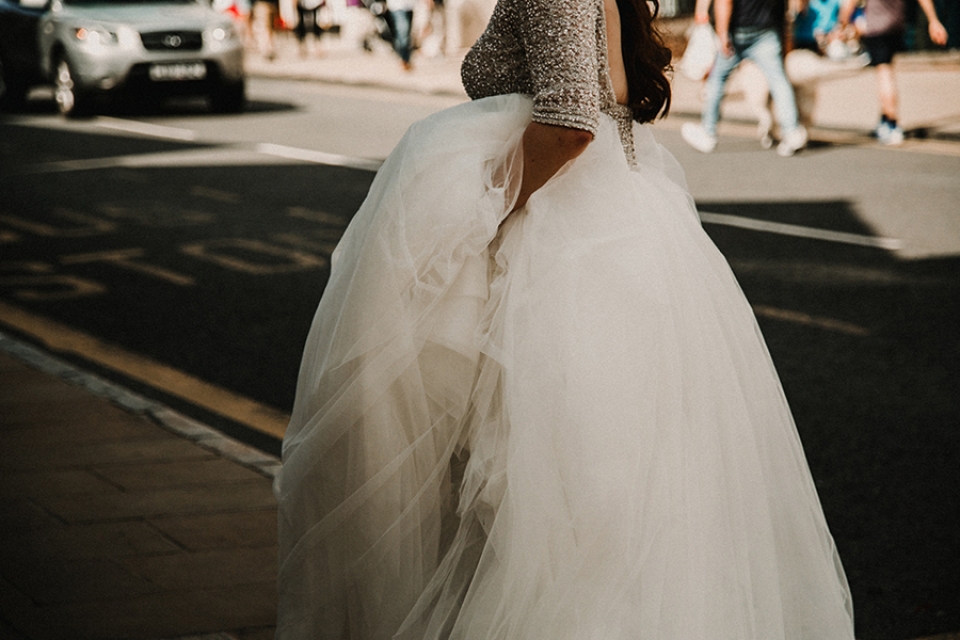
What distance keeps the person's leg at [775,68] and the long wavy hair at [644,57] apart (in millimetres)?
8933

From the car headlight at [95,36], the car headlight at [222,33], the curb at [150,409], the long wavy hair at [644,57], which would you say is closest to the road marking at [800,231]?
the curb at [150,409]

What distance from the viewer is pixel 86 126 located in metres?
14.0

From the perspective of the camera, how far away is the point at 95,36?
558 inches

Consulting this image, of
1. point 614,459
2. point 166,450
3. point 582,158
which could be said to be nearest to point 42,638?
point 166,450

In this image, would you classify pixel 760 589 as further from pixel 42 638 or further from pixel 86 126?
pixel 86 126

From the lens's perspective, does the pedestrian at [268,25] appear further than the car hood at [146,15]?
Yes

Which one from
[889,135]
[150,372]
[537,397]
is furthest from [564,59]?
[889,135]

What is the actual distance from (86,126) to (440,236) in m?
12.8

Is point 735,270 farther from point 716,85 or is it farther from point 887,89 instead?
point 887,89

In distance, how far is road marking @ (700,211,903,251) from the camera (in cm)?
751

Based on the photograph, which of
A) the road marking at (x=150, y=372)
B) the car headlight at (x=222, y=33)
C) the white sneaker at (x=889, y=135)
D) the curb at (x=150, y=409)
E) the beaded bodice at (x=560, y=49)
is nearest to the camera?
the beaded bodice at (x=560, y=49)

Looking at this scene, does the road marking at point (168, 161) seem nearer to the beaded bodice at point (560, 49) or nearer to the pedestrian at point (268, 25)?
the beaded bodice at point (560, 49)

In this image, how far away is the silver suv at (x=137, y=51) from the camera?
1419 cm

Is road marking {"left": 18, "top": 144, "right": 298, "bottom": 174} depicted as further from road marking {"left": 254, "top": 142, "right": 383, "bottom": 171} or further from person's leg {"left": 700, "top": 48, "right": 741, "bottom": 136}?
person's leg {"left": 700, "top": 48, "right": 741, "bottom": 136}
